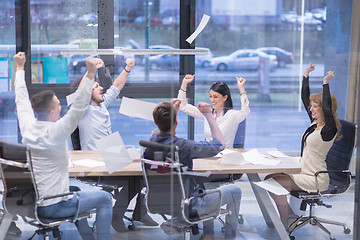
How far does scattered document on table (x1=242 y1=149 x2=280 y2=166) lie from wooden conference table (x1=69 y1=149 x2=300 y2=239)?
27mm

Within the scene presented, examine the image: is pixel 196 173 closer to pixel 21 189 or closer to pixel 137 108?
pixel 137 108

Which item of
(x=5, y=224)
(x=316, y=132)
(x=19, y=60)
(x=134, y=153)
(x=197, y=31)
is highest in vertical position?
(x=197, y=31)

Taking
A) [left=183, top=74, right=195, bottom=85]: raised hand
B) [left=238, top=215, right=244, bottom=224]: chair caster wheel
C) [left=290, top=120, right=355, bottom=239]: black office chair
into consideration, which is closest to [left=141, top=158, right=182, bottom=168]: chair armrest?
[left=183, top=74, right=195, bottom=85]: raised hand

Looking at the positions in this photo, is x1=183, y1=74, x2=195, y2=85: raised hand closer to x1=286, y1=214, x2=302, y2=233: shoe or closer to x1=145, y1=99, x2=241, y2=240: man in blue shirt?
x1=145, y1=99, x2=241, y2=240: man in blue shirt

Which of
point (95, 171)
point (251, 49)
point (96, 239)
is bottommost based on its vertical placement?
point (96, 239)

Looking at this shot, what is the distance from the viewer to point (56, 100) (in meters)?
3.63

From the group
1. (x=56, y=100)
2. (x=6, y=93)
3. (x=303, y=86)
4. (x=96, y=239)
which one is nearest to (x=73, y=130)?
(x=56, y=100)

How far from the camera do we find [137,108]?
3828 millimetres

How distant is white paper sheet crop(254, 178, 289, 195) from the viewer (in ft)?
13.3

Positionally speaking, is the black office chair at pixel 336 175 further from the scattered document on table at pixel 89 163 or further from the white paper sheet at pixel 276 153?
the scattered document on table at pixel 89 163

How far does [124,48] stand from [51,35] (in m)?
0.49

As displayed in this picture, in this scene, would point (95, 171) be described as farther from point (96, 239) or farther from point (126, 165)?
point (96, 239)

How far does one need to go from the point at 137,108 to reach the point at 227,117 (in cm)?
63

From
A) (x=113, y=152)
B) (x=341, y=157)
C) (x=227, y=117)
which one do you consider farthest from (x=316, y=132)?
(x=113, y=152)
